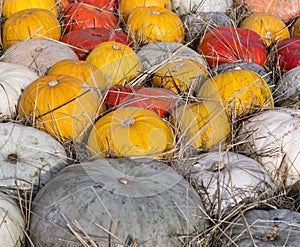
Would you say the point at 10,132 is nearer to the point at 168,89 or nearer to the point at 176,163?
the point at 176,163

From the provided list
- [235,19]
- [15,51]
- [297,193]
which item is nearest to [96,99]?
[15,51]

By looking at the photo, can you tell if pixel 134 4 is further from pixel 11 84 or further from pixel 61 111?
pixel 61 111

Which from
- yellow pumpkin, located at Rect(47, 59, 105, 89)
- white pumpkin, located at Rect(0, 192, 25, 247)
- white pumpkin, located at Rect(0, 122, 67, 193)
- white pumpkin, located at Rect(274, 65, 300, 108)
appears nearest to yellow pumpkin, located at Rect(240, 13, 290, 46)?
white pumpkin, located at Rect(274, 65, 300, 108)

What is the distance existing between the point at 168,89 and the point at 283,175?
1251 millimetres

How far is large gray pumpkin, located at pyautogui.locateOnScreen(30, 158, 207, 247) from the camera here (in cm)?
290

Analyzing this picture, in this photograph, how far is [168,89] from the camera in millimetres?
4672

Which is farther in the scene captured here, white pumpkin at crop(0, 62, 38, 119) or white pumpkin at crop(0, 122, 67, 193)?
white pumpkin at crop(0, 62, 38, 119)

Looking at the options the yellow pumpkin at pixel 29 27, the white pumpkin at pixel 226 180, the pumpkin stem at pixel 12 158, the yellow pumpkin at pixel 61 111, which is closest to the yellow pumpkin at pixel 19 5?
the yellow pumpkin at pixel 29 27

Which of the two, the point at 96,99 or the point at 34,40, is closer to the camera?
the point at 96,99

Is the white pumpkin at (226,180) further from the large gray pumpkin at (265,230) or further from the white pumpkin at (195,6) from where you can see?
the white pumpkin at (195,6)

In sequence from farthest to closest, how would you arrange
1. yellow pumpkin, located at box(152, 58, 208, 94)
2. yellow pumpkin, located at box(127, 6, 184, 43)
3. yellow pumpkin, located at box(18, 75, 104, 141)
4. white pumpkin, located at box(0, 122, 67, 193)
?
yellow pumpkin, located at box(127, 6, 184, 43) → yellow pumpkin, located at box(152, 58, 208, 94) → yellow pumpkin, located at box(18, 75, 104, 141) → white pumpkin, located at box(0, 122, 67, 193)

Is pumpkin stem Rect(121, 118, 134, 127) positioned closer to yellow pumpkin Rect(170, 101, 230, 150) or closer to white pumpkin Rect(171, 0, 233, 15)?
yellow pumpkin Rect(170, 101, 230, 150)

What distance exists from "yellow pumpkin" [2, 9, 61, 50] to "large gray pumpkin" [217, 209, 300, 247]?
2917 millimetres

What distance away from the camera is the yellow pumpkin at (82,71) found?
4.45 m
